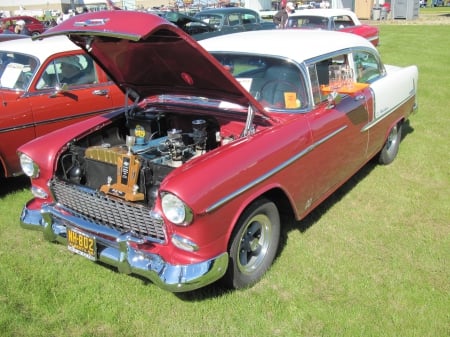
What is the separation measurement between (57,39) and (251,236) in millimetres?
3770

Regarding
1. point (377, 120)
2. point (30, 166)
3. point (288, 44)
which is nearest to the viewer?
point (30, 166)

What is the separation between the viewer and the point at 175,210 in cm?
254

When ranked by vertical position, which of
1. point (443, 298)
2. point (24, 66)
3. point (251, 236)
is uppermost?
point (24, 66)

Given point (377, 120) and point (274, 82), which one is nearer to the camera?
point (274, 82)

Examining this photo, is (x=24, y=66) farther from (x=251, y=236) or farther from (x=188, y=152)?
(x=251, y=236)

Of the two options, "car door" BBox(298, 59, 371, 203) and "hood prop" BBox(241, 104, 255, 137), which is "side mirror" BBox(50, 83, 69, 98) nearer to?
"hood prop" BBox(241, 104, 255, 137)

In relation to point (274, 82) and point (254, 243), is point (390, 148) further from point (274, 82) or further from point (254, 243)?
point (254, 243)

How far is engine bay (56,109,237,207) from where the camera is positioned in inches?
115

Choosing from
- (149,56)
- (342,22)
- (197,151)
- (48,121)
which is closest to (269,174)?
(197,151)

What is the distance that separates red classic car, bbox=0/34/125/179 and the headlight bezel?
278 centimetres

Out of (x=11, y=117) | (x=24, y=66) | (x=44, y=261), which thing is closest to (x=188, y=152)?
(x=44, y=261)

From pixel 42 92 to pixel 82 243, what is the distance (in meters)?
2.62

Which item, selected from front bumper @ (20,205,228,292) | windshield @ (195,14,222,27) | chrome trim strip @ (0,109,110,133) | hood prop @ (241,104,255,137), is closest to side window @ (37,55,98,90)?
chrome trim strip @ (0,109,110,133)

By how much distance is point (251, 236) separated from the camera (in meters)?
3.11
